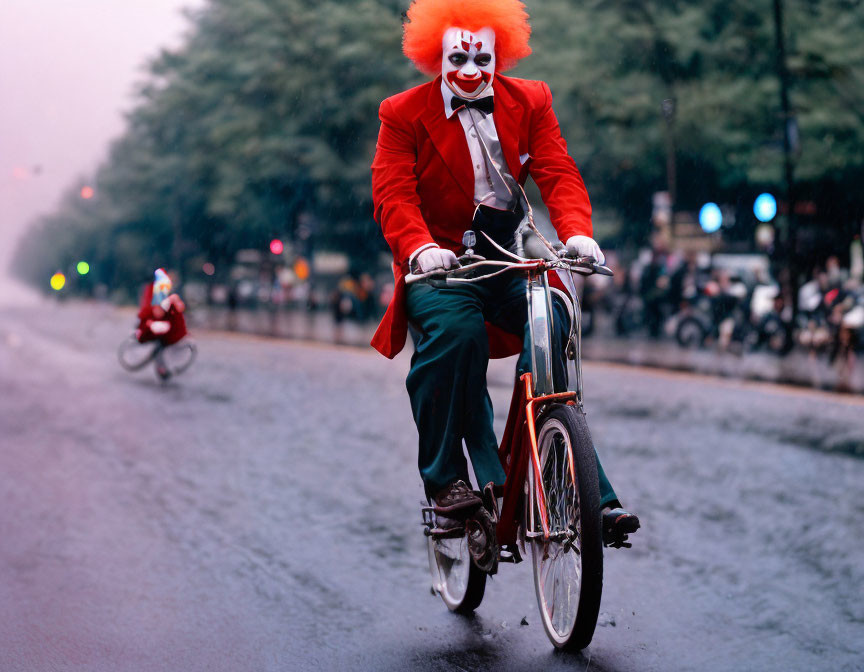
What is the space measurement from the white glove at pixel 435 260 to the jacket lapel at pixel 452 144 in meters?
0.44

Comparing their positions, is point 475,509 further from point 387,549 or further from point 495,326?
point 387,549

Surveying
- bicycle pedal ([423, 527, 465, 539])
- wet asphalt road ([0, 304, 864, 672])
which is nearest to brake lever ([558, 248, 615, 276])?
bicycle pedal ([423, 527, 465, 539])

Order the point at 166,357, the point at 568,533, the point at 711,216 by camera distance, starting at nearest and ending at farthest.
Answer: the point at 568,533 → the point at 166,357 → the point at 711,216

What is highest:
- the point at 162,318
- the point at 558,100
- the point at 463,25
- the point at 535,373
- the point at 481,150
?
the point at 558,100

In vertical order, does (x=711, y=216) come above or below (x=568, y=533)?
above

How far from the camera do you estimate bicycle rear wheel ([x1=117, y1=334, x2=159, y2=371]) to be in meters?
17.6

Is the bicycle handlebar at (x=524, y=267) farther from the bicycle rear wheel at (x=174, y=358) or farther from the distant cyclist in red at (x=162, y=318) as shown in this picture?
the distant cyclist in red at (x=162, y=318)

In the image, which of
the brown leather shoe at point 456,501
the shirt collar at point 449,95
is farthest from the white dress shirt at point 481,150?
the brown leather shoe at point 456,501

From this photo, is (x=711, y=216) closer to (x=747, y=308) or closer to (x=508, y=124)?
(x=747, y=308)

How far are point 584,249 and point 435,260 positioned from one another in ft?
1.59

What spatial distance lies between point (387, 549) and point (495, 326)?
186 cm

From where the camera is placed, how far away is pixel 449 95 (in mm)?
4535

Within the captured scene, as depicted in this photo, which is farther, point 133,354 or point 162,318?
point 133,354

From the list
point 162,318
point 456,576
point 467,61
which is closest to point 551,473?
point 456,576
